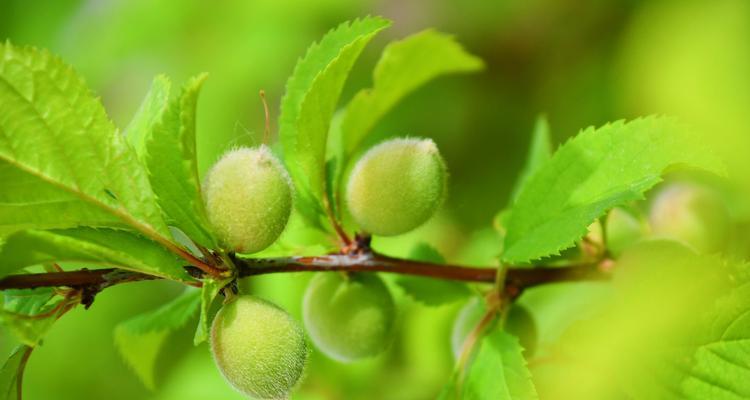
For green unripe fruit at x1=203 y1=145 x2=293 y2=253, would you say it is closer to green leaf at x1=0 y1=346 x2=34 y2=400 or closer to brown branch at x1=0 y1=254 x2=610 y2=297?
brown branch at x1=0 y1=254 x2=610 y2=297

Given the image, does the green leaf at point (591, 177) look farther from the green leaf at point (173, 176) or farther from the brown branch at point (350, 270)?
the green leaf at point (173, 176)

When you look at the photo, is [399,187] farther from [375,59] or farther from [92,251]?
[375,59]

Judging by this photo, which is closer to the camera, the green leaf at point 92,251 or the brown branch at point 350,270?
the green leaf at point 92,251

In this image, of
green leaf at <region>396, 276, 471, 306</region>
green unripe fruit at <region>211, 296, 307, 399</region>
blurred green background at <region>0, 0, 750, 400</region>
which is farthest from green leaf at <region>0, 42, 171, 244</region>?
blurred green background at <region>0, 0, 750, 400</region>

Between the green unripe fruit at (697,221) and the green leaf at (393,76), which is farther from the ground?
the green leaf at (393,76)

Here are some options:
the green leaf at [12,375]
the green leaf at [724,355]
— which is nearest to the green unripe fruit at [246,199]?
the green leaf at [12,375]

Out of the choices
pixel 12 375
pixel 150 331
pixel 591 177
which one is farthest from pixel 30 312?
pixel 591 177

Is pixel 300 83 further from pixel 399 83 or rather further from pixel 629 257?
pixel 629 257
